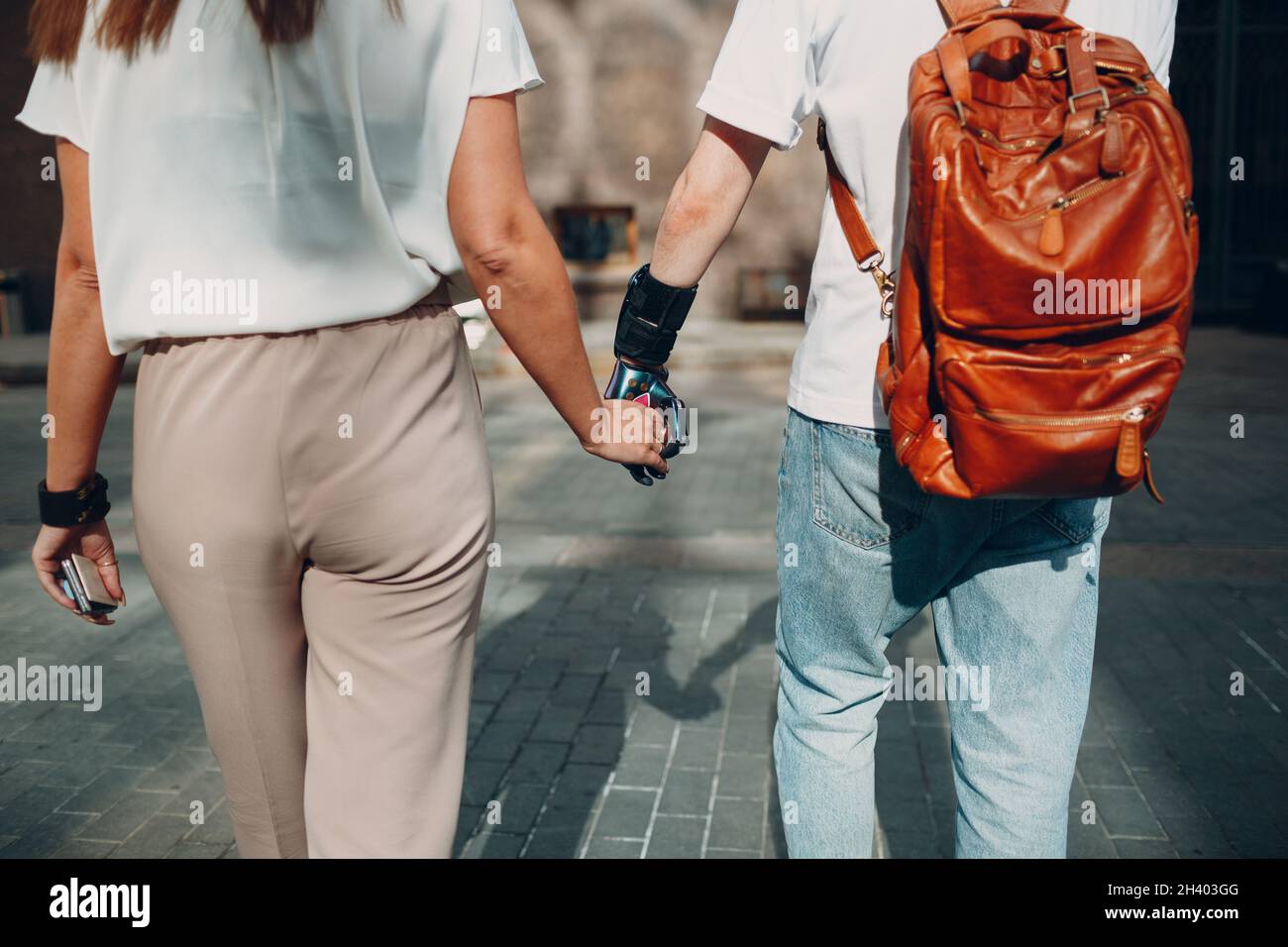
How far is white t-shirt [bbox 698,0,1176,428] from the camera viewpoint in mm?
1809

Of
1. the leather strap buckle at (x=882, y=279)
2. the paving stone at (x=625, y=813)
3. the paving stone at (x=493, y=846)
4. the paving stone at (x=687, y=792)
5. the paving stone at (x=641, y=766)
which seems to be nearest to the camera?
the leather strap buckle at (x=882, y=279)

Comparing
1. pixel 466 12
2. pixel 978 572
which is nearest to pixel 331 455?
pixel 466 12

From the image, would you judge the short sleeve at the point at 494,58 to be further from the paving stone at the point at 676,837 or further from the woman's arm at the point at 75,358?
the paving stone at the point at 676,837

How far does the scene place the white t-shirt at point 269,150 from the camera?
1490 millimetres

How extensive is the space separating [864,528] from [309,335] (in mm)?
921

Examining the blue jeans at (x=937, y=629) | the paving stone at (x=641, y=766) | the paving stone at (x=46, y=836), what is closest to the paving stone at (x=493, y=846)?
the paving stone at (x=641, y=766)

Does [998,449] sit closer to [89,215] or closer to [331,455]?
[331,455]

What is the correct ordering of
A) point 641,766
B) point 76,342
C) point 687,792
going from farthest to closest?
point 641,766 < point 687,792 < point 76,342

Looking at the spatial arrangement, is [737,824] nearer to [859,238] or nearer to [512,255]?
[859,238]

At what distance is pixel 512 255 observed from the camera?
5.30ft

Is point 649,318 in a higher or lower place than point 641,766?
higher

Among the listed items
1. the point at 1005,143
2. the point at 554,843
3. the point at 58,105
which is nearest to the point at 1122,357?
the point at 1005,143

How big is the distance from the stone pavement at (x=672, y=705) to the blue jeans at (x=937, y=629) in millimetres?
1033

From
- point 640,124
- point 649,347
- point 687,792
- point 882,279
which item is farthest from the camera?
point 640,124
